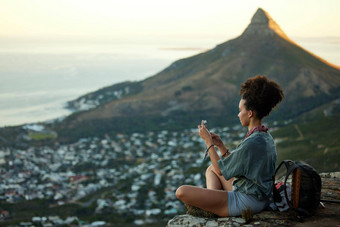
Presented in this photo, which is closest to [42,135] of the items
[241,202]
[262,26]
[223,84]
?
[223,84]

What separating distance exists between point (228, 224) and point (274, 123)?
2478 inches

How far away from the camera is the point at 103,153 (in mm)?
55125

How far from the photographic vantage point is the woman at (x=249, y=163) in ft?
14.0

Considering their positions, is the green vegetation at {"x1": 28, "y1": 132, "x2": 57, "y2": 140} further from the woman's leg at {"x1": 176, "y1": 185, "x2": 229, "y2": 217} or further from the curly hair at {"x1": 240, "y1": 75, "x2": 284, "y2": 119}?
the curly hair at {"x1": 240, "y1": 75, "x2": 284, "y2": 119}

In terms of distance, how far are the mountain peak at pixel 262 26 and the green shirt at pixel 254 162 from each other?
344ft

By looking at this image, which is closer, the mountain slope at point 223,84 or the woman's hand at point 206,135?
the woman's hand at point 206,135

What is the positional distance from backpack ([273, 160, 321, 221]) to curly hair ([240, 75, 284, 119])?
72cm

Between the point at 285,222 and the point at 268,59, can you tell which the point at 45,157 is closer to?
the point at 285,222

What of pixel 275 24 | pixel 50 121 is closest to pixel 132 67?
pixel 275 24

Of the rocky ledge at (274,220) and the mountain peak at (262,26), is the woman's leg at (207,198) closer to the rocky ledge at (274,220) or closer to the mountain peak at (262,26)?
the rocky ledge at (274,220)

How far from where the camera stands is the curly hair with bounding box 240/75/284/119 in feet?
14.1

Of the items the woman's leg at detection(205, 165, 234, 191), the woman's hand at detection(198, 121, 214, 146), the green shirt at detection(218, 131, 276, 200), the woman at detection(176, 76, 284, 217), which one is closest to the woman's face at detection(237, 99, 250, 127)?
the woman at detection(176, 76, 284, 217)

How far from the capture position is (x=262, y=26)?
106875 mm

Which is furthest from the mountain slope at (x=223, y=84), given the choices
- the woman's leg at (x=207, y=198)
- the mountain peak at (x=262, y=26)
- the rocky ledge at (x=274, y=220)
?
the woman's leg at (x=207, y=198)
